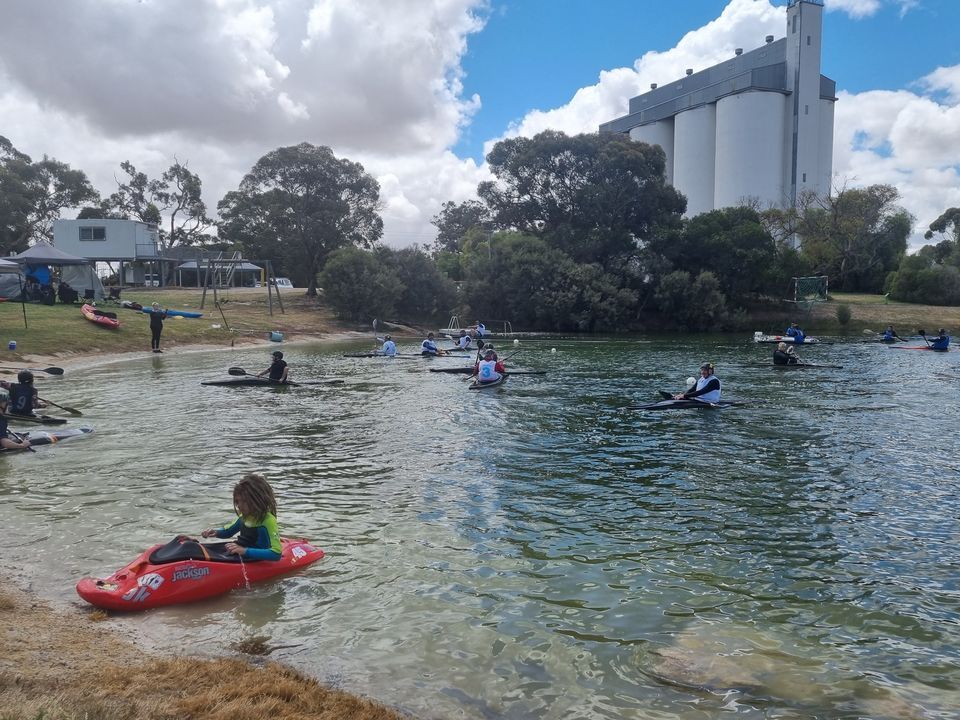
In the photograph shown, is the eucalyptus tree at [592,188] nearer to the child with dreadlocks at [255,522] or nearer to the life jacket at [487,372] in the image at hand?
the life jacket at [487,372]

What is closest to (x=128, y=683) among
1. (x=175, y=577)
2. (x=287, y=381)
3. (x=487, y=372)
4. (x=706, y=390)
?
(x=175, y=577)

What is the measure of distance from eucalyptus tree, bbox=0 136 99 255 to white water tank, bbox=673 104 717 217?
67001 mm

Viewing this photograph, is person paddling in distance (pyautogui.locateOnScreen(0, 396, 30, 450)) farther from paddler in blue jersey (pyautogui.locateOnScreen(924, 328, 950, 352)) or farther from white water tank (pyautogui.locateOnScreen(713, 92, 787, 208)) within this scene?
white water tank (pyautogui.locateOnScreen(713, 92, 787, 208))

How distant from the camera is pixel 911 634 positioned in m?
7.29

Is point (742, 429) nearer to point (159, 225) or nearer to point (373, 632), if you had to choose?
point (373, 632)

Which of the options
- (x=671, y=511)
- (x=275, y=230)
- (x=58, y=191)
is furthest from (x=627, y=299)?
(x=58, y=191)

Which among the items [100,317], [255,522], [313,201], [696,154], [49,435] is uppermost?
[696,154]

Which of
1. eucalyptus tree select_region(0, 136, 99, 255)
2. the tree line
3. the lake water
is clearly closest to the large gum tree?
the tree line

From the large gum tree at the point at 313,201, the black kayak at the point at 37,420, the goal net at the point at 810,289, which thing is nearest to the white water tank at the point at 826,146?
the goal net at the point at 810,289

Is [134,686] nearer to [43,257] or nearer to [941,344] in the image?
[43,257]

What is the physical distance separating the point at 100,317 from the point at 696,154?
7009cm

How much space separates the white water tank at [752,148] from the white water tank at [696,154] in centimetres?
415

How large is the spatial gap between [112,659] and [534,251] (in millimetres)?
57745

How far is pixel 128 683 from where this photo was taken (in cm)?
554
